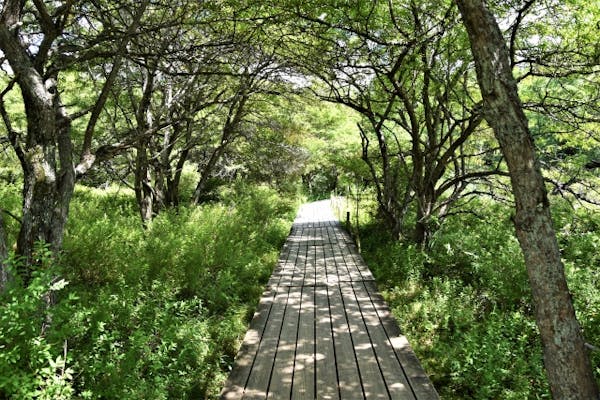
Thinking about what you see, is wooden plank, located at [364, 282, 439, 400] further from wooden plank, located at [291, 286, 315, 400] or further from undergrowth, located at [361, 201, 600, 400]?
wooden plank, located at [291, 286, 315, 400]

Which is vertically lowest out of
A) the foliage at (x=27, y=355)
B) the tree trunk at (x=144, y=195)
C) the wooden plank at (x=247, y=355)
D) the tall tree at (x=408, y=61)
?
the wooden plank at (x=247, y=355)

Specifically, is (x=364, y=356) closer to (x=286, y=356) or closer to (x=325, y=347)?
(x=325, y=347)

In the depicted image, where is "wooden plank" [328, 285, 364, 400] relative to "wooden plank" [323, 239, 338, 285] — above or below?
below

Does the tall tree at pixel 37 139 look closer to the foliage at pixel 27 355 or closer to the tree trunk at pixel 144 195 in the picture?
the foliage at pixel 27 355

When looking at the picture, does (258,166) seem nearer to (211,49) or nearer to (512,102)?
(211,49)

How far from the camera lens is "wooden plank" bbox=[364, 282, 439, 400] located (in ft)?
12.8

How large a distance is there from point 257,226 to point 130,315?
8.43 m

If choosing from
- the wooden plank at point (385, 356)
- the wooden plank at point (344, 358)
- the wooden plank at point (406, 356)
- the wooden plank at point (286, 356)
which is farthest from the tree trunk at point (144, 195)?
the wooden plank at point (406, 356)

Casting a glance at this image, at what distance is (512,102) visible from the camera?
105 inches

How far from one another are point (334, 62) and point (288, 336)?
5.61 meters

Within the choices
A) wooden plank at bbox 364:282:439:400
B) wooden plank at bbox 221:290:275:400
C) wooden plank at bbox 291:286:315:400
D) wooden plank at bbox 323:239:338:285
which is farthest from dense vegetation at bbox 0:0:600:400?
wooden plank at bbox 323:239:338:285

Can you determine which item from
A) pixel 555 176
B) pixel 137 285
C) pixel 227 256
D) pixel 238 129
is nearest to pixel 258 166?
pixel 238 129

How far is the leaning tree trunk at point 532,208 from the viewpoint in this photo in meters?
2.67

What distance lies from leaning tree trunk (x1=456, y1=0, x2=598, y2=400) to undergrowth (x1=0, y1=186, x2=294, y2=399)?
2895mm
